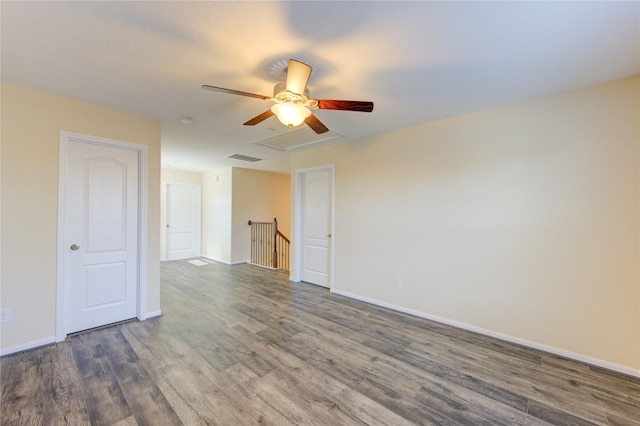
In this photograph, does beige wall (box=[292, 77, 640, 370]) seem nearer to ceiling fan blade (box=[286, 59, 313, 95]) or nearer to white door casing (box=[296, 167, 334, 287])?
white door casing (box=[296, 167, 334, 287])

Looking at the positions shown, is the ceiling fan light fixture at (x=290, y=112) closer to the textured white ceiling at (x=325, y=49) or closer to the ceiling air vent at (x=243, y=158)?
the textured white ceiling at (x=325, y=49)

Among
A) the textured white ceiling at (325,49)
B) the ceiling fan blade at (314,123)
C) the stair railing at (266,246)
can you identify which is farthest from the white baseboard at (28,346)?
the stair railing at (266,246)

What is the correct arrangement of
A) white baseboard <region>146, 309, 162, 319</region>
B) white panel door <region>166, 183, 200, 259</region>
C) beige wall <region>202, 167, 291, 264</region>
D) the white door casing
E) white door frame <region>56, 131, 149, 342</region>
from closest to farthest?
white door frame <region>56, 131, 149, 342</region> < white baseboard <region>146, 309, 162, 319</region> < the white door casing < beige wall <region>202, 167, 291, 264</region> < white panel door <region>166, 183, 200, 259</region>

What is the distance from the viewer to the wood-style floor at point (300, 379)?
1.71 metres

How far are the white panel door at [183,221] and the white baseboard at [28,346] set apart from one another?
4.44 meters

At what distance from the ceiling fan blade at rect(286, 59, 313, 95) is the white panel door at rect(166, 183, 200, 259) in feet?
20.4

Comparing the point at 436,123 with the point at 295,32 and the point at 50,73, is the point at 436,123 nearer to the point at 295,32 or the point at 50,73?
the point at 295,32

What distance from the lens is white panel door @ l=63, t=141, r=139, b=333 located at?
2.73 m

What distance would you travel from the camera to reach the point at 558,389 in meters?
1.99

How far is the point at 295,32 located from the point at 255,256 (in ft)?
18.9

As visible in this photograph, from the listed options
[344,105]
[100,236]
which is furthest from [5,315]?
[344,105]

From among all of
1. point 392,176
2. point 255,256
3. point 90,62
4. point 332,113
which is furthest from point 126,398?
point 255,256

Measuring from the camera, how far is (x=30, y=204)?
246cm

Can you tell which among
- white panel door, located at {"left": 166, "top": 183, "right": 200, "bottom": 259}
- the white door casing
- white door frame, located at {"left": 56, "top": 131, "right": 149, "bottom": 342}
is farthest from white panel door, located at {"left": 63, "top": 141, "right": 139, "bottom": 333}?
white panel door, located at {"left": 166, "top": 183, "right": 200, "bottom": 259}
